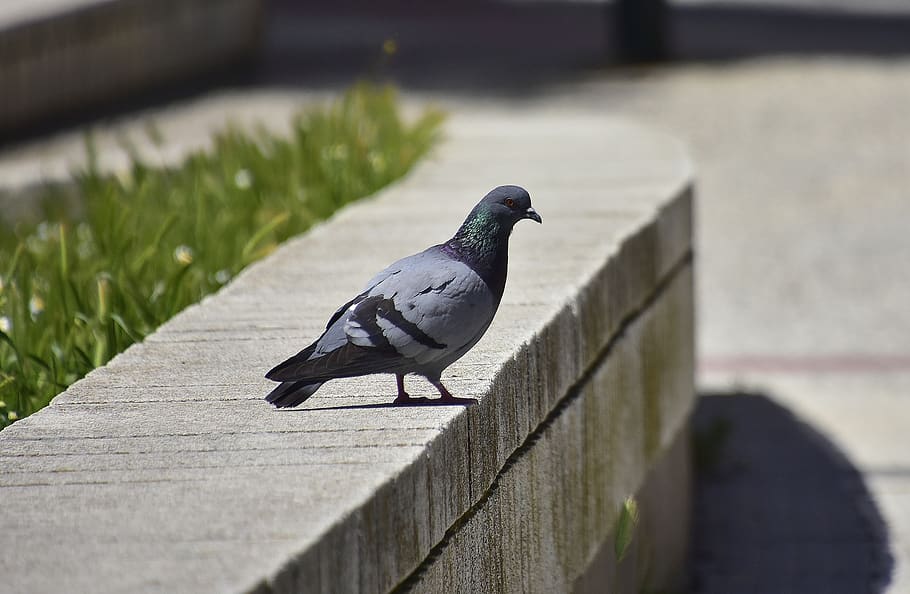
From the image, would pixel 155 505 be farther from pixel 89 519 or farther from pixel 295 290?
pixel 295 290

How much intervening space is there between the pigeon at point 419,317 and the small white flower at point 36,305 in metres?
1.64

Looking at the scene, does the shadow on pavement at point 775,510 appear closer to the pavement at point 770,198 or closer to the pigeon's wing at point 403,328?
the pavement at point 770,198

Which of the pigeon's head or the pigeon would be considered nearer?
the pigeon

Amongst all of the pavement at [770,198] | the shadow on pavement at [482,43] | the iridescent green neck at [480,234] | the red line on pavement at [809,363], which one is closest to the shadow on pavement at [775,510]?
the pavement at [770,198]

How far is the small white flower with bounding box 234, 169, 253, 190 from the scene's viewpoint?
5.92 m

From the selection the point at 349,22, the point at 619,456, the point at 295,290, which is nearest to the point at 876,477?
the point at 619,456

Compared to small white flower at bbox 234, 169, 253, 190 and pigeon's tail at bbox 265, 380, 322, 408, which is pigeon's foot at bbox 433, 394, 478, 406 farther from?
small white flower at bbox 234, 169, 253, 190

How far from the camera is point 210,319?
367 centimetres

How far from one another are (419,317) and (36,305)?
1982mm

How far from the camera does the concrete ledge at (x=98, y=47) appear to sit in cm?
1195

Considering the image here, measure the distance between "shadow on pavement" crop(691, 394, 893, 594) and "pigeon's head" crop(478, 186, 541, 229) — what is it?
7.76 ft

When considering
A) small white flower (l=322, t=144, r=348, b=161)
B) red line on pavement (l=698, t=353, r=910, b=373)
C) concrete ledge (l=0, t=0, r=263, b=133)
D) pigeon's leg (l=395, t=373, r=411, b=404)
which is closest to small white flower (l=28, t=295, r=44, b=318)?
pigeon's leg (l=395, t=373, r=411, b=404)

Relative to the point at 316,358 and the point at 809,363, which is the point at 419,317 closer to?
the point at 316,358

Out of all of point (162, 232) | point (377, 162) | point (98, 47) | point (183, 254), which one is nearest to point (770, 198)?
point (377, 162)
